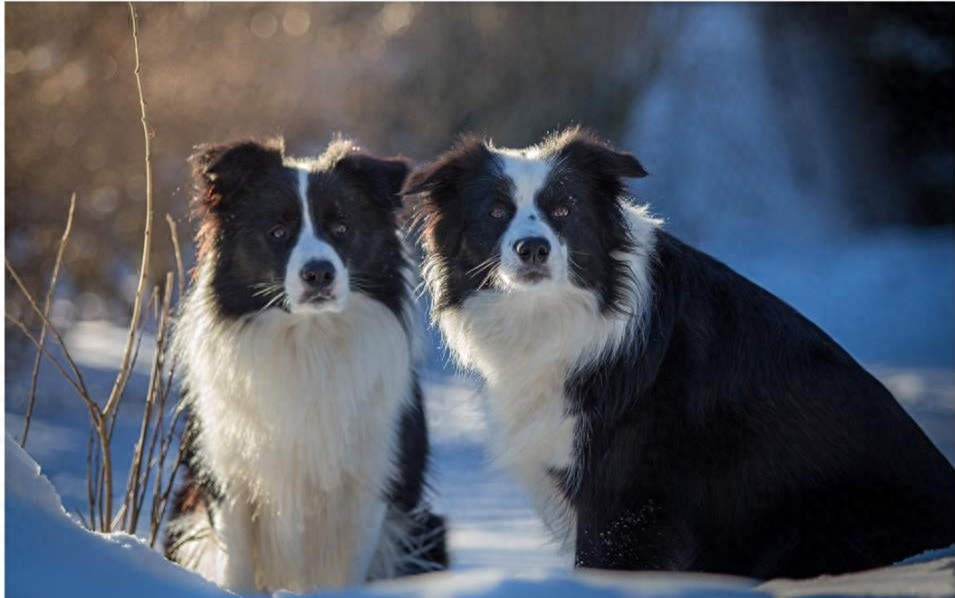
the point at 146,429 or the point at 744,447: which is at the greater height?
the point at 744,447

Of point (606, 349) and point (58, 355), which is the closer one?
point (606, 349)

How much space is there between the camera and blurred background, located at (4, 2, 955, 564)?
5.34m

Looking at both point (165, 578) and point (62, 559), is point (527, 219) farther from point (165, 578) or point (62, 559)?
point (62, 559)

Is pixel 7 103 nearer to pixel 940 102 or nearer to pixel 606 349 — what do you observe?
pixel 606 349

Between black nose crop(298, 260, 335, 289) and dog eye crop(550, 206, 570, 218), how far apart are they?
2.44ft

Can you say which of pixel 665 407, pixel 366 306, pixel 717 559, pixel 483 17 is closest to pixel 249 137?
pixel 366 306

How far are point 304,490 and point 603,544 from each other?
1150 mm

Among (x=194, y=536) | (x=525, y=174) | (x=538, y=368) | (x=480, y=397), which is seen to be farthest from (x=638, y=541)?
(x=194, y=536)

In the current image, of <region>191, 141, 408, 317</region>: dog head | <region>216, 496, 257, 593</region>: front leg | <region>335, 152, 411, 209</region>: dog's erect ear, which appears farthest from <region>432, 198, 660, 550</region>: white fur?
<region>216, 496, 257, 593</region>: front leg

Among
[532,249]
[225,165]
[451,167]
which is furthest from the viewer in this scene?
[225,165]

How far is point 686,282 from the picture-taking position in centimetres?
331

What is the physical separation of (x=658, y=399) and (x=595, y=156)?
2.44 ft

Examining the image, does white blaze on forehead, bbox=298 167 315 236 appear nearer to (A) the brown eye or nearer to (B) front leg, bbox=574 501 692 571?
(A) the brown eye

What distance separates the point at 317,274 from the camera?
11.5ft
